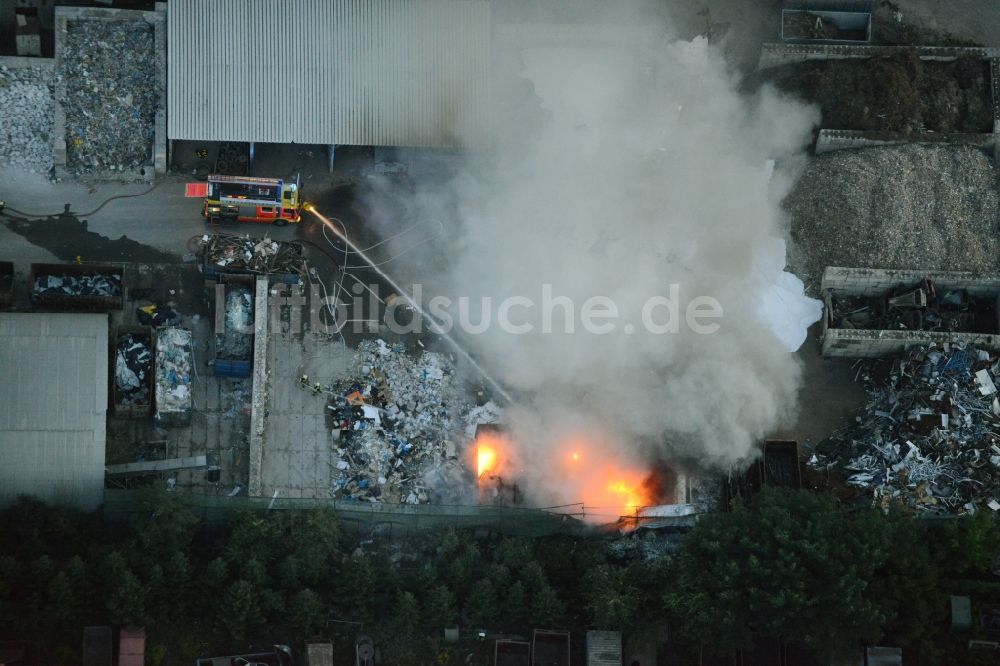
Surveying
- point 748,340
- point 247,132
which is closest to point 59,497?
point 247,132

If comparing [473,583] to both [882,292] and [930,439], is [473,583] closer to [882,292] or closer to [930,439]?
[930,439]

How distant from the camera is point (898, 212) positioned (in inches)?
1811

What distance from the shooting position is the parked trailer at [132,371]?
4434 centimetres

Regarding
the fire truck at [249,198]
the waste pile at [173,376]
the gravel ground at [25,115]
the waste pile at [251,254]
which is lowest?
the waste pile at [173,376]

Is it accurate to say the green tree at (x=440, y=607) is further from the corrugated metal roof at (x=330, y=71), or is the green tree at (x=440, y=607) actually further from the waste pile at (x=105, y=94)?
the waste pile at (x=105, y=94)

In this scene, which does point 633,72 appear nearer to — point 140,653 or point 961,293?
point 961,293

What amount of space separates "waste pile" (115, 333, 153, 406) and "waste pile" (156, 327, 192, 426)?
15.5 inches

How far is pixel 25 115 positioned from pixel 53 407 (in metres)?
10.3

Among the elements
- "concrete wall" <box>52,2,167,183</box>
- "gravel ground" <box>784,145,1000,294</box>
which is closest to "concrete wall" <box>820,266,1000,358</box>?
"gravel ground" <box>784,145,1000,294</box>

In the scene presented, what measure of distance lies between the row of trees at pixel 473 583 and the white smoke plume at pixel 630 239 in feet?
12.1

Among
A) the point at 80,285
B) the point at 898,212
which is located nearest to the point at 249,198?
the point at 80,285

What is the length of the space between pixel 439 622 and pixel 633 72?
1955 cm

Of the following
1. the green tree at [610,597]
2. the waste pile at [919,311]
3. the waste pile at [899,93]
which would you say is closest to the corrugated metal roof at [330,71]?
the waste pile at [899,93]

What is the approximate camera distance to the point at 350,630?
4231 cm
